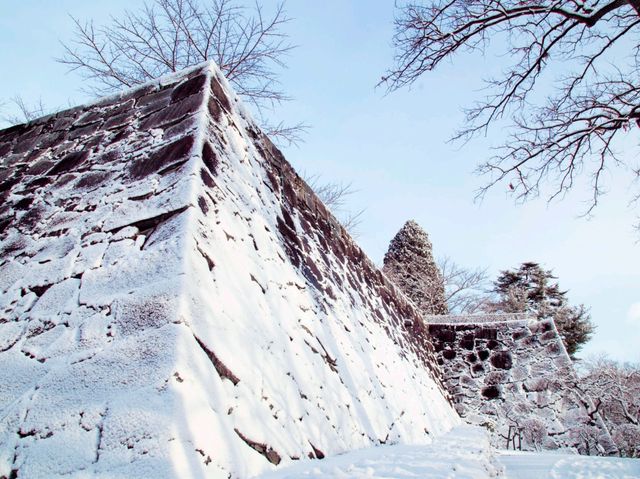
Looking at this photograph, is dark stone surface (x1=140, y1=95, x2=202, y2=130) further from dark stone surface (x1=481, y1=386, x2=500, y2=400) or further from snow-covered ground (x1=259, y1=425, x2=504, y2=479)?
dark stone surface (x1=481, y1=386, x2=500, y2=400)

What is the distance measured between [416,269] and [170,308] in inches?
629

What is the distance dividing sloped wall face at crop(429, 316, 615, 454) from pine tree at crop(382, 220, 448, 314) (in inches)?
344

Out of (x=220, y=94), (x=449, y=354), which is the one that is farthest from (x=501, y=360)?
(x=220, y=94)

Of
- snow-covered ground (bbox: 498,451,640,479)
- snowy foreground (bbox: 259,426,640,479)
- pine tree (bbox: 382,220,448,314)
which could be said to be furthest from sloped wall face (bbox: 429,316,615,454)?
pine tree (bbox: 382,220,448,314)

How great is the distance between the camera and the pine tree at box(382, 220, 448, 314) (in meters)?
15.2

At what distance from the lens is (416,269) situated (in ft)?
53.4

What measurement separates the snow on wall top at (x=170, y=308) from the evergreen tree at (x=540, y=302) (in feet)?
64.0

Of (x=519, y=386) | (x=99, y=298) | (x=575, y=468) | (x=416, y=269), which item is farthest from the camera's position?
(x=416, y=269)

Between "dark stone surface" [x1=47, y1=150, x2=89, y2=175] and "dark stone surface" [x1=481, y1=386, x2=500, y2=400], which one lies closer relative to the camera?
"dark stone surface" [x1=47, y1=150, x2=89, y2=175]

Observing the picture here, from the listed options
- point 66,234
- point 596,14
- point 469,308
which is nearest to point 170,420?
point 66,234

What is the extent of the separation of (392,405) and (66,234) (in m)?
2.04

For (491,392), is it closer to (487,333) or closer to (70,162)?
(487,333)

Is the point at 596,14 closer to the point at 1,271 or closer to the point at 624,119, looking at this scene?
the point at 624,119

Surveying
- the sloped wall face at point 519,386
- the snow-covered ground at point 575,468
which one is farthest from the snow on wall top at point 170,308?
the sloped wall face at point 519,386
